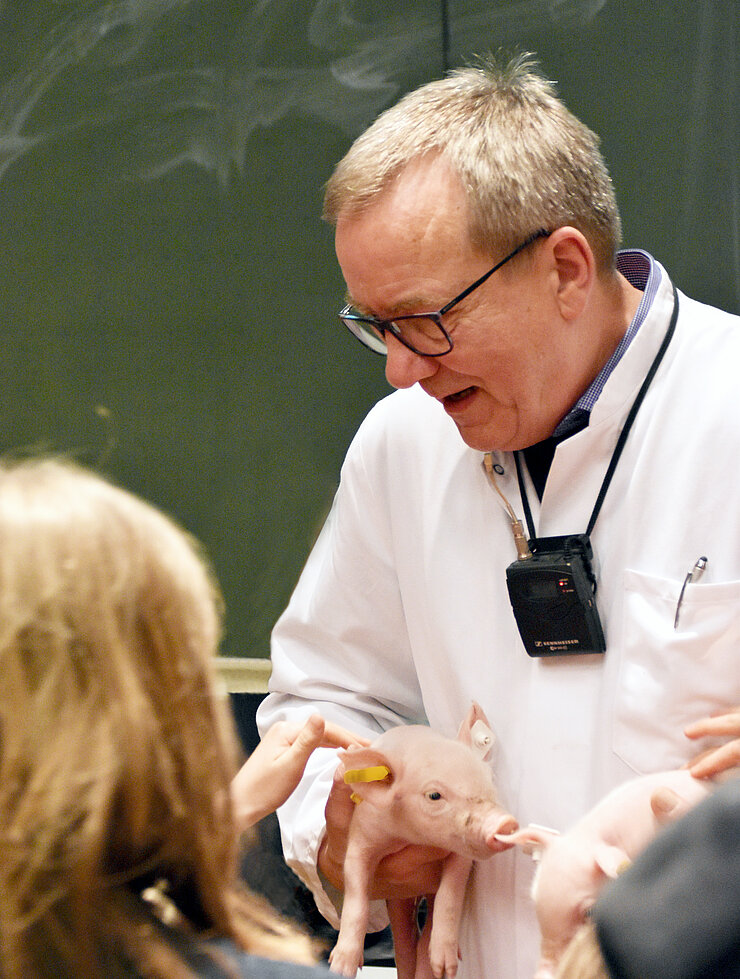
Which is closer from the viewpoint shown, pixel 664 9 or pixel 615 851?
pixel 615 851

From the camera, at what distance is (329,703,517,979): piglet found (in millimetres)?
1530

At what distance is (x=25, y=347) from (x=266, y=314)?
0.61 metres

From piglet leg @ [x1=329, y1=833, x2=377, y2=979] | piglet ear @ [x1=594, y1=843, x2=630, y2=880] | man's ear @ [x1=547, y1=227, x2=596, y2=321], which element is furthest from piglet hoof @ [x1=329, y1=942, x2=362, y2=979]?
man's ear @ [x1=547, y1=227, x2=596, y2=321]

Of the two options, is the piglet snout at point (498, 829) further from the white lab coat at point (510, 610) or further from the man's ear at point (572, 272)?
the man's ear at point (572, 272)

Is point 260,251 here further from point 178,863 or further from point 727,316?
point 178,863

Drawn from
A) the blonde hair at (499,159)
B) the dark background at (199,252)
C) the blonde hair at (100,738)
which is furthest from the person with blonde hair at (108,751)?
the dark background at (199,252)

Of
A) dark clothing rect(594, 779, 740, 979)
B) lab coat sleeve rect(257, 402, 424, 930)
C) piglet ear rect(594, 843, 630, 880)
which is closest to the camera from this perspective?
dark clothing rect(594, 779, 740, 979)

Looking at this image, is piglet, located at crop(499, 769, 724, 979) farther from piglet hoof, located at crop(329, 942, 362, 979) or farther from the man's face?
the man's face

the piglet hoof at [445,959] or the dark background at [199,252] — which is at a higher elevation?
the dark background at [199,252]

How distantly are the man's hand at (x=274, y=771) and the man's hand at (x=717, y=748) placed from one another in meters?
0.49

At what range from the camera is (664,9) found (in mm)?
2391

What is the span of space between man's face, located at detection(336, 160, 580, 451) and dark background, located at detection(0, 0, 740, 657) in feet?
3.45

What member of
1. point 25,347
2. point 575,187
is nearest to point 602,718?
point 575,187

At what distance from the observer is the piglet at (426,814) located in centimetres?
153
